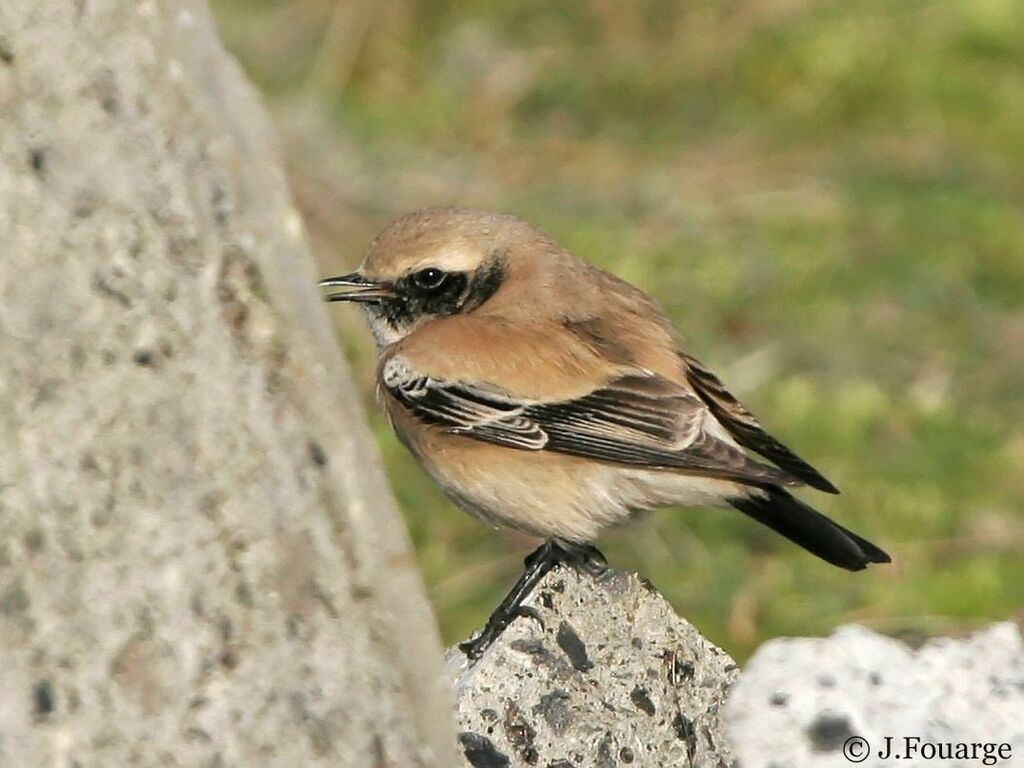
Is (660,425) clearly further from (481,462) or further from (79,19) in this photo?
(79,19)

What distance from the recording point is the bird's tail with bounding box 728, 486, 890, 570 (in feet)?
17.5

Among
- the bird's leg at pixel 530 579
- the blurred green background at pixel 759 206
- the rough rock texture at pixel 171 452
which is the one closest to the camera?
the rough rock texture at pixel 171 452

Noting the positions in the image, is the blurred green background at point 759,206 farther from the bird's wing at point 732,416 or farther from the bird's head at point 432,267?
the bird's head at point 432,267

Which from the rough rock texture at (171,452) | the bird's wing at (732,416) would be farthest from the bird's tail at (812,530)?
the rough rock texture at (171,452)

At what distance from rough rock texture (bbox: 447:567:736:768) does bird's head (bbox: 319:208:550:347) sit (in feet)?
5.09

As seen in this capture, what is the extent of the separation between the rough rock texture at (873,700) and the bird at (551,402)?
1.03 metres

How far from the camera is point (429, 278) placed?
590cm

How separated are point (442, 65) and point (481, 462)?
26.9 ft

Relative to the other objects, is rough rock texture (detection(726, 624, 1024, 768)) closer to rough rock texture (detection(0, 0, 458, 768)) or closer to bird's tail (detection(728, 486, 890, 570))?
bird's tail (detection(728, 486, 890, 570))

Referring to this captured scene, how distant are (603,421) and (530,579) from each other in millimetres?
709

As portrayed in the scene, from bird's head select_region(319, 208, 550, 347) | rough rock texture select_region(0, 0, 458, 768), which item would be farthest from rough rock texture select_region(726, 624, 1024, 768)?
bird's head select_region(319, 208, 550, 347)

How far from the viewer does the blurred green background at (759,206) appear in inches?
315

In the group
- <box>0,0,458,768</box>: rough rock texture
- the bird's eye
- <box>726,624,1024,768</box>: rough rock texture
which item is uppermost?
the bird's eye

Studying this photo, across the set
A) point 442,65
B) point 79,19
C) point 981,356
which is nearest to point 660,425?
point 79,19
